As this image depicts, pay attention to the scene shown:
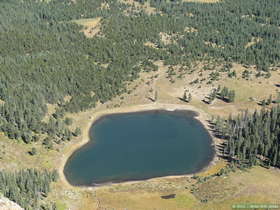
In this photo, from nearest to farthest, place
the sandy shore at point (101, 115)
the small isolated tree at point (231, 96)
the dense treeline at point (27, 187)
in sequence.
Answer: the dense treeline at point (27, 187)
the sandy shore at point (101, 115)
the small isolated tree at point (231, 96)

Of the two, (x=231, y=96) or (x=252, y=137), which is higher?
(x=231, y=96)

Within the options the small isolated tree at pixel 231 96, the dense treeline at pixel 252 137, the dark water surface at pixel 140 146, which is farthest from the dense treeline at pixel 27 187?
the small isolated tree at pixel 231 96

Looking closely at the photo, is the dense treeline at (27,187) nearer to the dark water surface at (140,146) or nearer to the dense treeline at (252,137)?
the dark water surface at (140,146)

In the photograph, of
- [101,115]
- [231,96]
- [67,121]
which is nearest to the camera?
[67,121]

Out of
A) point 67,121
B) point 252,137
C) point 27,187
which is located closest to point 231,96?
point 252,137

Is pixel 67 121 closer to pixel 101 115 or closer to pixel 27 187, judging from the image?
pixel 101 115

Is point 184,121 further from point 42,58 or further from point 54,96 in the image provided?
point 42,58
